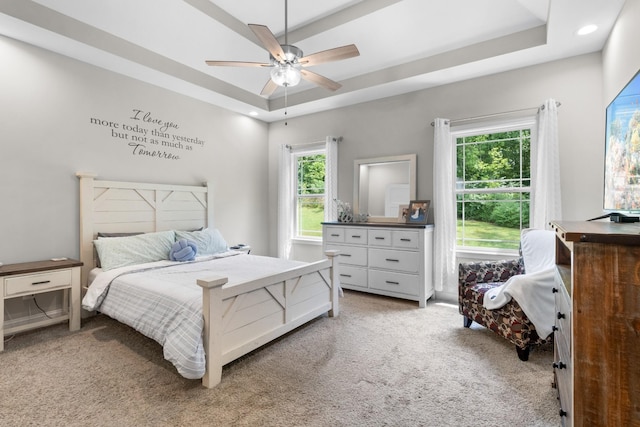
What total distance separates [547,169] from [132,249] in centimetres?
432

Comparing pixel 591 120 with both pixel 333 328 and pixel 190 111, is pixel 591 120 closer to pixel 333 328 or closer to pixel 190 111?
pixel 333 328

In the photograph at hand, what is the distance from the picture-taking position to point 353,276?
4.09 metres

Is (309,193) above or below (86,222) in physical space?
above

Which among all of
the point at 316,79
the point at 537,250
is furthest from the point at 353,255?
the point at 316,79

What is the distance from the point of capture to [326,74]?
4.10 metres

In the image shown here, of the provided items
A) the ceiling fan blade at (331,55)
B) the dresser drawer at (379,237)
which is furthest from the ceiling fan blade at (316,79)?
the dresser drawer at (379,237)

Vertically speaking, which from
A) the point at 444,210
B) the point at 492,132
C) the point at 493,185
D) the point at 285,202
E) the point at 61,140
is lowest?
the point at 444,210

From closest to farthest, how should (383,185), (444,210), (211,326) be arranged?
(211,326), (444,210), (383,185)

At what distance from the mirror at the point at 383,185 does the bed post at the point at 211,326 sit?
278 centimetres

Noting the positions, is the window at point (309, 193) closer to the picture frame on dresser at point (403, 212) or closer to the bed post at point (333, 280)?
the picture frame on dresser at point (403, 212)

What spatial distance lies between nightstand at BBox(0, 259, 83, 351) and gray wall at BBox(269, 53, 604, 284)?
3.01 metres

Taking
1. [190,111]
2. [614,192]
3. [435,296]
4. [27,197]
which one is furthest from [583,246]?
[190,111]

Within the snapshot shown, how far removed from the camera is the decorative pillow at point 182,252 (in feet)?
11.1

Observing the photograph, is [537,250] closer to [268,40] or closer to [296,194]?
[268,40]
